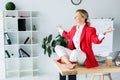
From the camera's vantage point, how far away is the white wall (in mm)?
4734

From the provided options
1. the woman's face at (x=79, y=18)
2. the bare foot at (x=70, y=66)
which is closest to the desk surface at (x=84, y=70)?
the bare foot at (x=70, y=66)

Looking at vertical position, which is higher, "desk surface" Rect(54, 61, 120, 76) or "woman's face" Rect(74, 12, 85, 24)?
"woman's face" Rect(74, 12, 85, 24)

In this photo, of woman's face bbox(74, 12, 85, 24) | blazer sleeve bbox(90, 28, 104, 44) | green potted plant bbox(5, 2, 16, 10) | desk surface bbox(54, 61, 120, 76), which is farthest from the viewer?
green potted plant bbox(5, 2, 16, 10)

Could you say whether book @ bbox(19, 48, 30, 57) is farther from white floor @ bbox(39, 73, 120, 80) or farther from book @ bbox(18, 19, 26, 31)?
white floor @ bbox(39, 73, 120, 80)

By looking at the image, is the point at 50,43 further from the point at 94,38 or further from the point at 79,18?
the point at 94,38

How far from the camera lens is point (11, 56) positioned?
15.5 feet

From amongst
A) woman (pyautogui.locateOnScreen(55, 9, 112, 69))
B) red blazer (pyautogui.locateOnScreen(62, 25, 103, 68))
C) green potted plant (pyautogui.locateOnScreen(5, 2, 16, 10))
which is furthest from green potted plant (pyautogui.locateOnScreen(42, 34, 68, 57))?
red blazer (pyautogui.locateOnScreen(62, 25, 103, 68))

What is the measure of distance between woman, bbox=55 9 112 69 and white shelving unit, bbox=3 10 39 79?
7.23 feet

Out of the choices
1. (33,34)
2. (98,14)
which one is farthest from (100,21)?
(33,34)

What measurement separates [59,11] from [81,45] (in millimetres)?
2449

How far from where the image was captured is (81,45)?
8.21 feet

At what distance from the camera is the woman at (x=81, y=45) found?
2377 millimetres

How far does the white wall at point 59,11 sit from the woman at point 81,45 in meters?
2.26

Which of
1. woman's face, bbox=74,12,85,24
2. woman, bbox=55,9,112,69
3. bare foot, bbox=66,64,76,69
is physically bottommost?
bare foot, bbox=66,64,76,69
